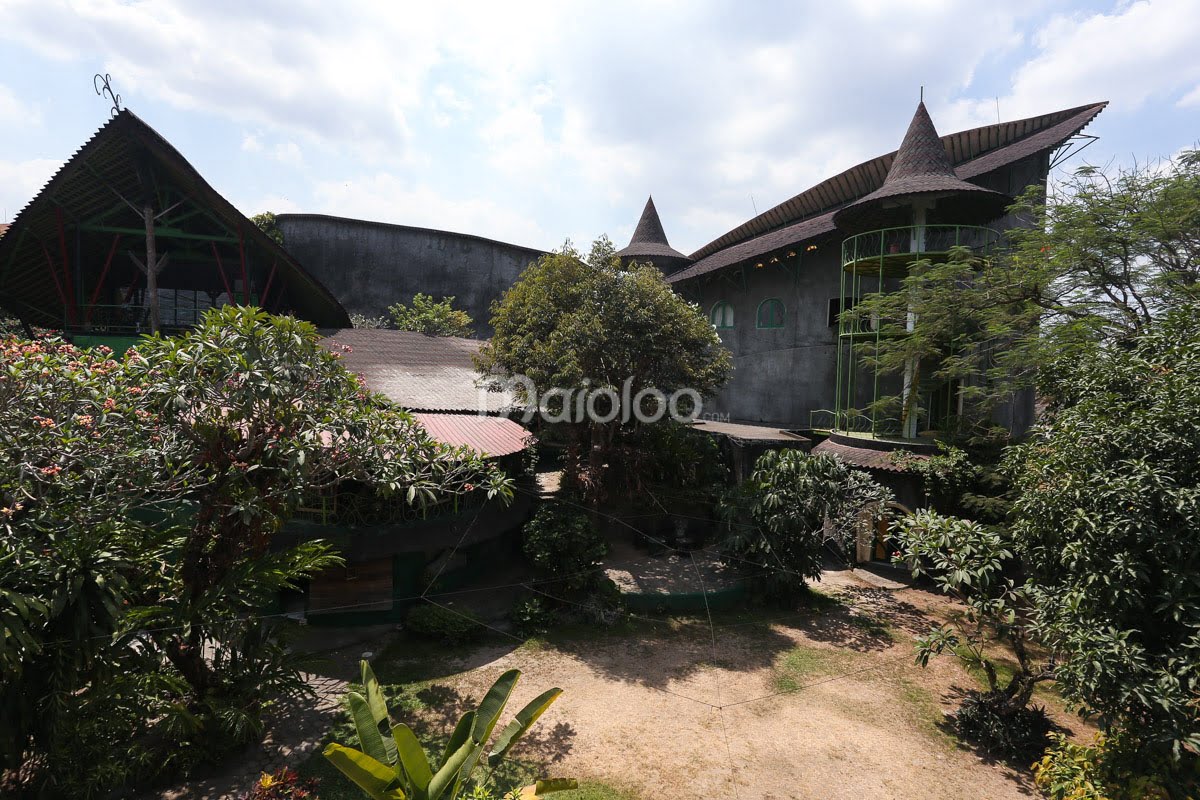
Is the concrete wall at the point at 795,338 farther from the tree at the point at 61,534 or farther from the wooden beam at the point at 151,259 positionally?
the wooden beam at the point at 151,259

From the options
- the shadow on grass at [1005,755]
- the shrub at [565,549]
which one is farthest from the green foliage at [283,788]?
the shadow on grass at [1005,755]

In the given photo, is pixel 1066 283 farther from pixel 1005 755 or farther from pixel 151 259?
pixel 151 259

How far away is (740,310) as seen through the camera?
84.3 feet

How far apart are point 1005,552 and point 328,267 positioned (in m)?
35.2

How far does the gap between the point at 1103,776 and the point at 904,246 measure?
16.3 meters

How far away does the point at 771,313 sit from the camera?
78.5ft

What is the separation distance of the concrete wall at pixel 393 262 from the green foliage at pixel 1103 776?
1308 inches

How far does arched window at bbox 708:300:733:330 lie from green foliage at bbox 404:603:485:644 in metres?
19.0

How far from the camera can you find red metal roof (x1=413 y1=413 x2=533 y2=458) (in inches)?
501

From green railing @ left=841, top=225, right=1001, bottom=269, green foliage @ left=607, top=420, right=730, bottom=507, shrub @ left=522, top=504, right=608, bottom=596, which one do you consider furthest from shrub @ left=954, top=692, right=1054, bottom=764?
green railing @ left=841, top=225, right=1001, bottom=269

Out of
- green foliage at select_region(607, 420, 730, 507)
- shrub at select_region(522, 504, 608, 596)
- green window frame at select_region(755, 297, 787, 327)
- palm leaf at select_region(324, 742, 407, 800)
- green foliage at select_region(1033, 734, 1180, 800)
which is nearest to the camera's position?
palm leaf at select_region(324, 742, 407, 800)

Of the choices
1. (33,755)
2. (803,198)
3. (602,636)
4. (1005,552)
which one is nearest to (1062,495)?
(1005,552)

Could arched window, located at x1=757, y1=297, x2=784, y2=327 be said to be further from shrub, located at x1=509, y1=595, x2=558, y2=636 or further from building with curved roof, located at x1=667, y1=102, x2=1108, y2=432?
shrub, located at x1=509, y1=595, x2=558, y2=636

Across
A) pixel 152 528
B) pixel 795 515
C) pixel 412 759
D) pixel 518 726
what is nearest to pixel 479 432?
pixel 152 528
